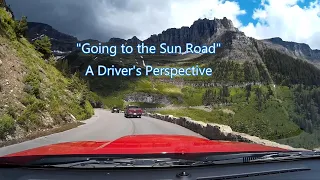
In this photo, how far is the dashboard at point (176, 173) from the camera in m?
2.76

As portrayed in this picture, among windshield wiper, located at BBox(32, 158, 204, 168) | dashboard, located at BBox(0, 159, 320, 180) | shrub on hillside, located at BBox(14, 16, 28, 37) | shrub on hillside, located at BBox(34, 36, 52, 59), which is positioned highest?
shrub on hillside, located at BBox(14, 16, 28, 37)

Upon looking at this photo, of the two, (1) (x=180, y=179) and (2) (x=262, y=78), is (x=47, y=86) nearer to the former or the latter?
(1) (x=180, y=179)

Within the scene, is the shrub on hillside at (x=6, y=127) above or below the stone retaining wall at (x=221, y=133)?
above

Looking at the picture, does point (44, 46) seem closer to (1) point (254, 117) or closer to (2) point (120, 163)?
(1) point (254, 117)

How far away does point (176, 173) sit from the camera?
278cm

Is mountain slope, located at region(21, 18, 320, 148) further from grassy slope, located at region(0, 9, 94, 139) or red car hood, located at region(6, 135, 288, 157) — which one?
red car hood, located at region(6, 135, 288, 157)

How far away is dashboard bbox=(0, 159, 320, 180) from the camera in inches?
109

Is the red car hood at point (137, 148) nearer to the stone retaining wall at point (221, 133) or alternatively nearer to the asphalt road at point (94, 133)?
the stone retaining wall at point (221, 133)

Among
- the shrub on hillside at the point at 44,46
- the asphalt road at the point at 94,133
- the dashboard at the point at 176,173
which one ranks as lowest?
the asphalt road at the point at 94,133

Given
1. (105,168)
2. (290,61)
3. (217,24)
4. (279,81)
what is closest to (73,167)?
(105,168)

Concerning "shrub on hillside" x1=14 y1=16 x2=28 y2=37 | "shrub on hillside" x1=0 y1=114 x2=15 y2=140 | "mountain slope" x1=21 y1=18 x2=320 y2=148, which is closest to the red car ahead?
"shrub on hillside" x1=0 y1=114 x2=15 y2=140

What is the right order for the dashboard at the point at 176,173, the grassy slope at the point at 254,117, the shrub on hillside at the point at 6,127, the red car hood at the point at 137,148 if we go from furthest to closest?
the grassy slope at the point at 254,117
the shrub on hillside at the point at 6,127
the red car hood at the point at 137,148
the dashboard at the point at 176,173

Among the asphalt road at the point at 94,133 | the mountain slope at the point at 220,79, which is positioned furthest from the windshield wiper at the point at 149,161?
the mountain slope at the point at 220,79

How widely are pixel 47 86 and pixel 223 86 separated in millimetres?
59341
